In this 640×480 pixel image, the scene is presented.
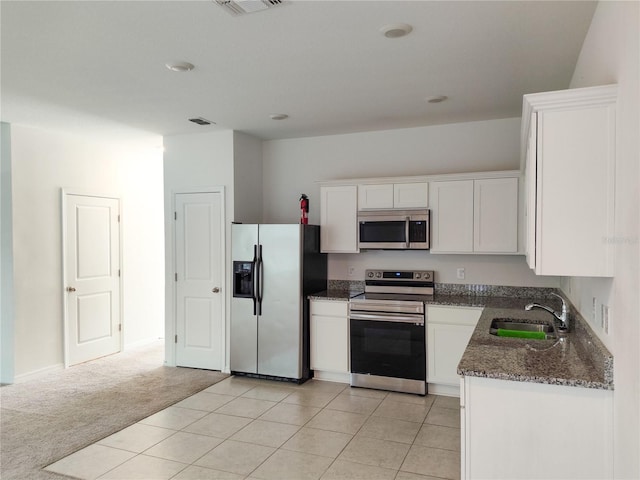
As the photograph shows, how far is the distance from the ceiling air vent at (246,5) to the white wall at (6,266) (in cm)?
359

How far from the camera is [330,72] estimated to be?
3254mm

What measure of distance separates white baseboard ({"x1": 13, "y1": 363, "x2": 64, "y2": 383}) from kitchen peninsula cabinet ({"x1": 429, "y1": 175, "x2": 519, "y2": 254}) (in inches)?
170

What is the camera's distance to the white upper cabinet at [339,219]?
4852mm

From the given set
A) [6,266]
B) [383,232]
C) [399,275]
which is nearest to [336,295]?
[399,275]

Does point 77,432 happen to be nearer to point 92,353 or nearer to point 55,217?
point 92,353

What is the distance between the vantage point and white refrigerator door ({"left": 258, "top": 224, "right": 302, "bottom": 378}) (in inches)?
185

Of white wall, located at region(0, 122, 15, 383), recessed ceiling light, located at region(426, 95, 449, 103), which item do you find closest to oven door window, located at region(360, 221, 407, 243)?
recessed ceiling light, located at region(426, 95, 449, 103)

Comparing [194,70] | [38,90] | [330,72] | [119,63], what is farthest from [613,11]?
[38,90]

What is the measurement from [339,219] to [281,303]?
1068mm

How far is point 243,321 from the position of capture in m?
4.94

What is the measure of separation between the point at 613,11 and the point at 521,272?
296 centimetres

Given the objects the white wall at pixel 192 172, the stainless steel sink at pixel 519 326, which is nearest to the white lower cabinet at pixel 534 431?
the stainless steel sink at pixel 519 326

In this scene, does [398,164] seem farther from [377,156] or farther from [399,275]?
[399,275]

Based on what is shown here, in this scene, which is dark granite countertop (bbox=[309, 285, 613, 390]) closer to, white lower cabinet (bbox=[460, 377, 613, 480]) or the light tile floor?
white lower cabinet (bbox=[460, 377, 613, 480])
